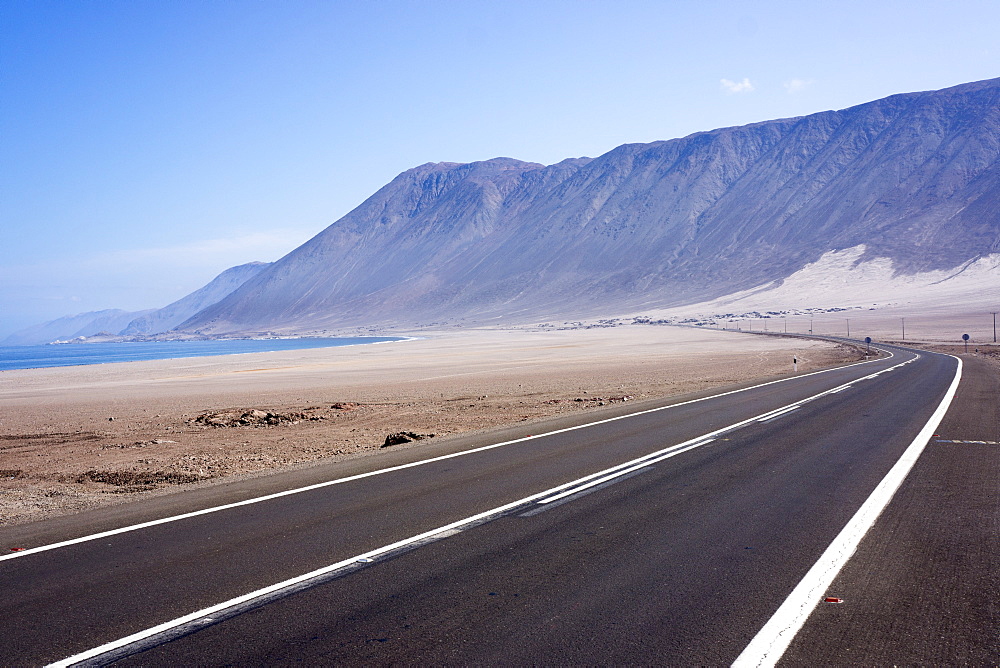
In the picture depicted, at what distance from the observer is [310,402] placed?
3011cm

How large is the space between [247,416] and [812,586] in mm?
18987

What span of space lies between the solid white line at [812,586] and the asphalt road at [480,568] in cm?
9

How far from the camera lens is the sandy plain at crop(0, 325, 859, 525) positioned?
12922 millimetres

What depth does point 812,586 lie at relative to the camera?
5871 mm

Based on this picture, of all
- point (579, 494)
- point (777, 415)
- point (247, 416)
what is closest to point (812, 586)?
point (579, 494)

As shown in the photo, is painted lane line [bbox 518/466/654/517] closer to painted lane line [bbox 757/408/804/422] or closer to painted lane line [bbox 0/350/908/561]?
painted lane line [bbox 0/350/908/561]

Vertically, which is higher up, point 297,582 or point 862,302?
point 862,302

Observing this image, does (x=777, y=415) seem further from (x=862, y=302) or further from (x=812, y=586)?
(x=862, y=302)

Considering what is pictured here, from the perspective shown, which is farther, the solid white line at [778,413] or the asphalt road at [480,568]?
the solid white line at [778,413]

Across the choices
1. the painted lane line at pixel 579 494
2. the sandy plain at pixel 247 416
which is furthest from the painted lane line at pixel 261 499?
the painted lane line at pixel 579 494

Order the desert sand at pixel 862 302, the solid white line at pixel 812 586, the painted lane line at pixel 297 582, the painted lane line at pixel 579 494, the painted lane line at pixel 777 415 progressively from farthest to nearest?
1. the desert sand at pixel 862 302
2. the painted lane line at pixel 777 415
3. the painted lane line at pixel 579 494
4. the painted lane line at pixel 297 582
5. the solid white line at pixel 812 586

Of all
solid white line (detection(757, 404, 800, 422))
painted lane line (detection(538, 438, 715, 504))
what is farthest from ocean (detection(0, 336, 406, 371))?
painted lane line (detection(538, 438, 715, 504))

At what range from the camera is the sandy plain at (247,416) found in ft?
42.4

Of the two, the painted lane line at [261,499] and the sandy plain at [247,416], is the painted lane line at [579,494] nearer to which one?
the painted lane line at [261,499]
